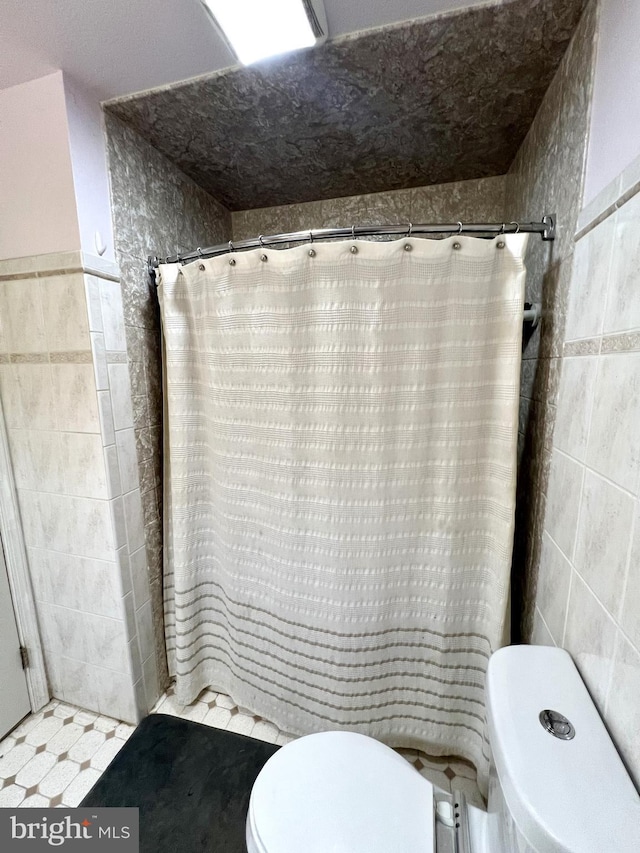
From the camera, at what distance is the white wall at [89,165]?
38.7 inches

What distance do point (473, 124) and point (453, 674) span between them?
5.70 ft

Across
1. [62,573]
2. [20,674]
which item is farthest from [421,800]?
[20,674]

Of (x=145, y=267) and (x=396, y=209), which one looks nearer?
(x=145, y=267)

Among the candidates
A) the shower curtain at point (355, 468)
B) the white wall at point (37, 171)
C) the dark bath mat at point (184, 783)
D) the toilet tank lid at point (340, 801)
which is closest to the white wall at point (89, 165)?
the white wall at point (37, 171)

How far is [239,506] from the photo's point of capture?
1174 mm

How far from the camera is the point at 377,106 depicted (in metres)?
1.04

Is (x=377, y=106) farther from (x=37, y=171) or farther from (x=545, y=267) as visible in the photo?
(x=37, y=171)

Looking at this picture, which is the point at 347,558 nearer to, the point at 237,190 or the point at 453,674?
the point at 453,674

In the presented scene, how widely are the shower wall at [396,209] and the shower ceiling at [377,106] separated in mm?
56

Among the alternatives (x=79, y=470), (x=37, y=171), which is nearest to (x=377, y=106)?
(x=37, y=171)

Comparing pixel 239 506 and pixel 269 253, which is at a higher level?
pixel 269 253

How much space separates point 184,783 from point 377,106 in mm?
2181

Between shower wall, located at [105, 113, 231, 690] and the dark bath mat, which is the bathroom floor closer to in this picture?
the dark bath mat

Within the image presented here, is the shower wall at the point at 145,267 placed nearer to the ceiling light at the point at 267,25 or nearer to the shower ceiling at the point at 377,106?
the shower ceiling at the point at 377,106
